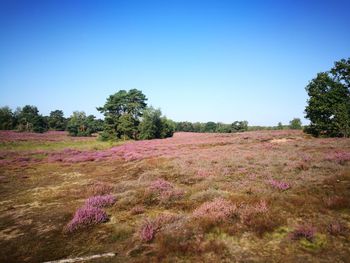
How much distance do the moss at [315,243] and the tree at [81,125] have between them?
80.1m

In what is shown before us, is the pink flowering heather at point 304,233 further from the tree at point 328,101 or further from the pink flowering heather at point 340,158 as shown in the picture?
the tree at point 328,101

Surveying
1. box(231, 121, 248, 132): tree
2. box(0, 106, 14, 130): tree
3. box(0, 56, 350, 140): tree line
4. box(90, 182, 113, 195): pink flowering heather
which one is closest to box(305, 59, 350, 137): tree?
box(0, 56, 350, 140): tree line

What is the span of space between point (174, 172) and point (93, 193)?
214 inches

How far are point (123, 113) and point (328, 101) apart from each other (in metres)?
46.4

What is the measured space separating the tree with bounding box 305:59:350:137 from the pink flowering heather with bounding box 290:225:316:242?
32.1 metres

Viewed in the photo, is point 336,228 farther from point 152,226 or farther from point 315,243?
point 152,226

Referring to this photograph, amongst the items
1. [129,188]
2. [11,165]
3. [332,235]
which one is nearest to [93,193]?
[129,188]

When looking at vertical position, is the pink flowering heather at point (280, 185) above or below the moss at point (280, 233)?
above

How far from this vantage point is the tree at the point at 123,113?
54.2 m

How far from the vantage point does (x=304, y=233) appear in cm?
521

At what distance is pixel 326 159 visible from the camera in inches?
527

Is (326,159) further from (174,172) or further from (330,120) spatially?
(330,120)

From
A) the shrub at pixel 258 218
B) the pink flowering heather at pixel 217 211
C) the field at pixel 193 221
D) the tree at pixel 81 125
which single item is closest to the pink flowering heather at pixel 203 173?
the field at pixel 193 221

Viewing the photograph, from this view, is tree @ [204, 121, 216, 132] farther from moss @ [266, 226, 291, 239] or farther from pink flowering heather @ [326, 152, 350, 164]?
moss @ [266, 226, 291, 239]
